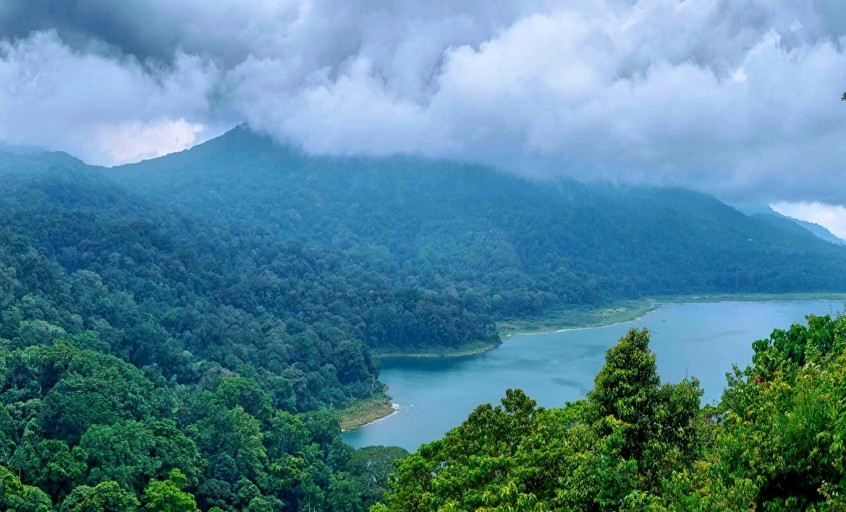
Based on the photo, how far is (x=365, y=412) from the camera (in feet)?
164

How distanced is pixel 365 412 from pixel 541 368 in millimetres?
19396

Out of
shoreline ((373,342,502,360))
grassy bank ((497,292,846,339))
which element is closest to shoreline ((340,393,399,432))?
shoreline ((373,342,502,360))

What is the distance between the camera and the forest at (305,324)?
10766mm

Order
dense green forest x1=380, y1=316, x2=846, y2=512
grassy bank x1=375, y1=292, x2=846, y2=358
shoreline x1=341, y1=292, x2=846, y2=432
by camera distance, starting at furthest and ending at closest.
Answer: grassy bank x1=375, y1=292, x2=846, y2=358 < shoreline x1=341, y1=292, x2=846, y2=432 < dense green forest x1=380, y1=316, x2=846, y2=512

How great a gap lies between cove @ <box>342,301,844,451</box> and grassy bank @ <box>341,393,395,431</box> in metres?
0.97

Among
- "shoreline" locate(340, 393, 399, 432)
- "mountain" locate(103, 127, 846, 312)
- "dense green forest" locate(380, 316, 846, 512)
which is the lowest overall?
"shoreline" locate(340, 393, 399, 432)

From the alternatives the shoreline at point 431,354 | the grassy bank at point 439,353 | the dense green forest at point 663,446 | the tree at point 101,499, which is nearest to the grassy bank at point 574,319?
the grassy bank at point 439,353

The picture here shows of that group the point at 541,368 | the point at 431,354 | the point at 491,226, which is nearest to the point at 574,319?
the point at 431,354

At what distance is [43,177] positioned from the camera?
10025 centimetres

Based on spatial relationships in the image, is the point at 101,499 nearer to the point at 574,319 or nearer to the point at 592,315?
the point at 574,319

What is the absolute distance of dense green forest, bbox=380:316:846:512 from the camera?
23.5ft

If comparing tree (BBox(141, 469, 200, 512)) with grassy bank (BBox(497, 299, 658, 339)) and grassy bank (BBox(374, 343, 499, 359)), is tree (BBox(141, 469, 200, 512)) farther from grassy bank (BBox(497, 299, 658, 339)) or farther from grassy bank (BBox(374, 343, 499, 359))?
grassy bank (BBox(497, 299, 658, 339))

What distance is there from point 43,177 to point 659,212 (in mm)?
140641

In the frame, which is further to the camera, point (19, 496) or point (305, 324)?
point (305, 324)
